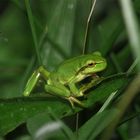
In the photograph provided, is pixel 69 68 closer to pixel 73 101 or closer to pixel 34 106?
pixel 73 101

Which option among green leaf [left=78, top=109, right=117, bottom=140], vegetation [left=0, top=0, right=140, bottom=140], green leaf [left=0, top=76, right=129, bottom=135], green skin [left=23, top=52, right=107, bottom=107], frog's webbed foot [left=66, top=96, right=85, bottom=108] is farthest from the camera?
green skin [left=23, top=52, right=107, bottom=107]

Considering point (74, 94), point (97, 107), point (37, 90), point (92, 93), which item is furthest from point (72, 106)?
point (37, 90)

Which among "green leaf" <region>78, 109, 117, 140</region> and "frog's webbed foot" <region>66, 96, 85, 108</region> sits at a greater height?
"green leaf" <region>78, 109, 117, 140</region>

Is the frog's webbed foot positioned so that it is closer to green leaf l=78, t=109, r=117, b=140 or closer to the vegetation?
the vegetation

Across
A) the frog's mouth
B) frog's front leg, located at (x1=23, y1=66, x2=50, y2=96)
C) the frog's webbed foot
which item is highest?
the frog's webbed foot

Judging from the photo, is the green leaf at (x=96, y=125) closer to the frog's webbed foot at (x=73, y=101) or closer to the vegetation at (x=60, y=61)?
the vegetation at (x=60, y=61)

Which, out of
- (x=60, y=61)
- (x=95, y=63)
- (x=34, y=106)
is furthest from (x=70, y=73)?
(x=34, y=106)

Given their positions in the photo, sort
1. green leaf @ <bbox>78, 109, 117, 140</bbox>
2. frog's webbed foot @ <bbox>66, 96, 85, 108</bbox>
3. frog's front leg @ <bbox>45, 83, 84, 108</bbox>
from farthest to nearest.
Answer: frog's front leg @ <bbox>45, 83, 84, 108</bbox>
frog's webbed foot @ <bbox>66, 96, 85, 108</bbox>
green leaf @ <bbox>78, 109, 117, 140</bbox>

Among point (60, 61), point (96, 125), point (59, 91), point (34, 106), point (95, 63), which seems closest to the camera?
point (96, 125)

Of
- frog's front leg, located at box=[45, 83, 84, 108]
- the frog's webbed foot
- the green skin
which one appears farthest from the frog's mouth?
the frog's webbed foot

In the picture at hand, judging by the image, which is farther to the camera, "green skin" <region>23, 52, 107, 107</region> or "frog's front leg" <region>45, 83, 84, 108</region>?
"green skin" <region>23, 52, 107, 107</region>
